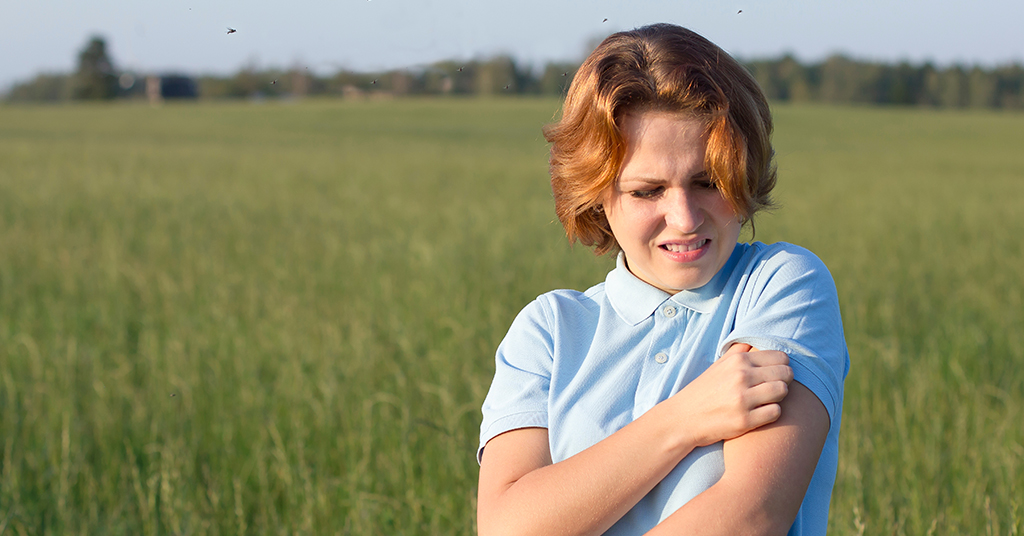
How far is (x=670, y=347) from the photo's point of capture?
107 centimetres

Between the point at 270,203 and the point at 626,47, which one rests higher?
the point at 626,47

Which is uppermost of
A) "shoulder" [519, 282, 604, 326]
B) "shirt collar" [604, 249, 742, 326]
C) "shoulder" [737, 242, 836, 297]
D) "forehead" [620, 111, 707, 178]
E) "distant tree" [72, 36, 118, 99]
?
"distant tree" [72, 36, 118, 99]

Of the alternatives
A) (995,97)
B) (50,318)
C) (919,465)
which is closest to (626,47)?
(919,465)

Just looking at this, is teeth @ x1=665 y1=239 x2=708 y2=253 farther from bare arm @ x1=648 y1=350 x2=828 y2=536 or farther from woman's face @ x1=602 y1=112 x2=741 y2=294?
bare arm @ x1=648 y1=350 x2=828 y2=536

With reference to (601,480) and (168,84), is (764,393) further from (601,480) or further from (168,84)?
(168,84)

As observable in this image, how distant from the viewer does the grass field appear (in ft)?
7.26

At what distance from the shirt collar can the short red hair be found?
0.11 metres

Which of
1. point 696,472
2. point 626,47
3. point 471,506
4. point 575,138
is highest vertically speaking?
point 626,47

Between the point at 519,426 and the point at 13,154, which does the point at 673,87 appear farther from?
the point at 13,154

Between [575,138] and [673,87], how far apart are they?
0.17m

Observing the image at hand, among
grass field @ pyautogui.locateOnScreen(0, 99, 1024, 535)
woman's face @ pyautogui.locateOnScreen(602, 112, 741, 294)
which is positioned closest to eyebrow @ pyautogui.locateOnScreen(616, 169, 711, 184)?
woman's face @ pyautogui.locateOnScreen(602, 112, 741, 294)

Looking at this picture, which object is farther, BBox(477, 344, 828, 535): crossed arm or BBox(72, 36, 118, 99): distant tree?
BBox(72, 36, 118, 99): distant tree

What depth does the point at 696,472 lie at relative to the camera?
941 millimetres

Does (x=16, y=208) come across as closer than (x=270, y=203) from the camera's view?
Yes
